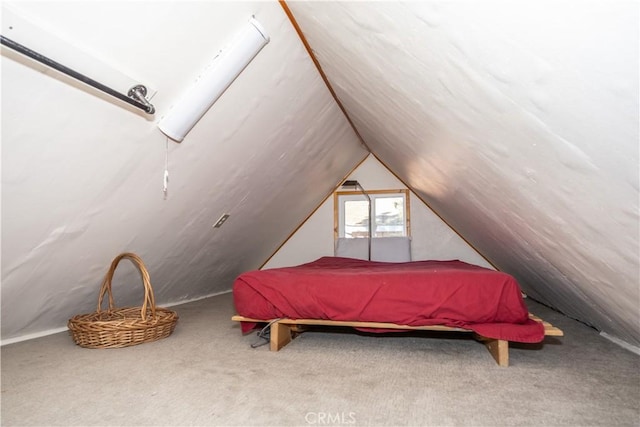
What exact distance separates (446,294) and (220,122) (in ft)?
5.10

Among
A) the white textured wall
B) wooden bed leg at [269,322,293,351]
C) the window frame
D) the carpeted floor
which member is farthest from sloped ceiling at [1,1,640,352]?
the window frame

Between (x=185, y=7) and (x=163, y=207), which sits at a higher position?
(x=185, y=7)

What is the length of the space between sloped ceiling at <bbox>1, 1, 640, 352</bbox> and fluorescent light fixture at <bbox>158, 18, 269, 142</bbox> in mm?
45

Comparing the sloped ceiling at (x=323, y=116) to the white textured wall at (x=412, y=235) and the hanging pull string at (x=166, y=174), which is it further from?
the white textured wall at (x=412, y=235)

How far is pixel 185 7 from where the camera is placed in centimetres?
157

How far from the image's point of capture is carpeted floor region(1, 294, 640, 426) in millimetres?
1396

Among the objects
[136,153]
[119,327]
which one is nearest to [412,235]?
[119,327]

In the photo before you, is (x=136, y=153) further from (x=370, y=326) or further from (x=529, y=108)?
(x=529, y=108)

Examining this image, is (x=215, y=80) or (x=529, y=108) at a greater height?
(x=529, y=108)

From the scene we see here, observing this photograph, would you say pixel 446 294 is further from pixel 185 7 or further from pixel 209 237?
pixel 209 237

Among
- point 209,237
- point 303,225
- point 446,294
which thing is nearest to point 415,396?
point 446,294

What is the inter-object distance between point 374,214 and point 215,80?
3457 mm

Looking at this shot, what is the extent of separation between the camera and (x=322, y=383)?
1.71 metres

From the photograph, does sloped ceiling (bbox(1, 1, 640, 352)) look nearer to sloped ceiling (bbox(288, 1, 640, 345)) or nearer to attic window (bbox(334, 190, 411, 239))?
sloped ceiling (bbox(288, 1, 640, 345))
